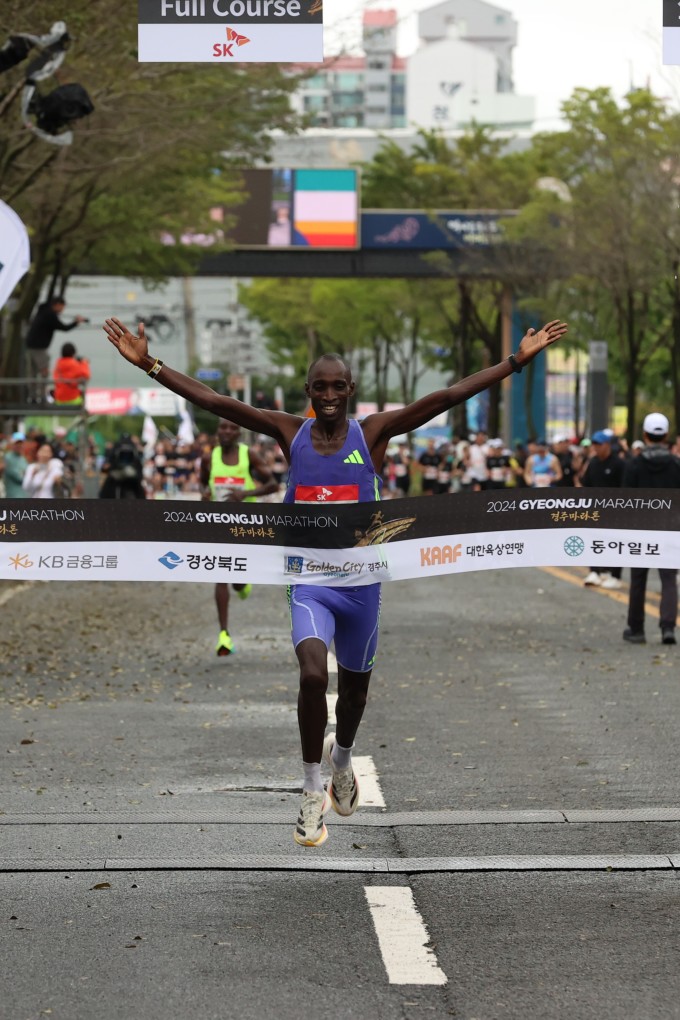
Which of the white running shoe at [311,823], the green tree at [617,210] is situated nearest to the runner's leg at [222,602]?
the white running shoe at [311,823]

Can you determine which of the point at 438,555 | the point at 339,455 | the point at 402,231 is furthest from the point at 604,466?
the point at 402,231

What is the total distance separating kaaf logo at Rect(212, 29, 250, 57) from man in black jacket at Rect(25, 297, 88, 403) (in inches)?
685

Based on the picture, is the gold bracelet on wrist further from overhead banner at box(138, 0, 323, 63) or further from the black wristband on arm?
overhead banner at box(138, 0, 323, 63)

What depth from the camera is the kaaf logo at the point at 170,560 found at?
314 inches

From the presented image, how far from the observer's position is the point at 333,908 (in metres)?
6.59

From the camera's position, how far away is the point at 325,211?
197ft

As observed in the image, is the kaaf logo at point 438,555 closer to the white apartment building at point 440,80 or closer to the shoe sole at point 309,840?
the shoe sole at point 309,840

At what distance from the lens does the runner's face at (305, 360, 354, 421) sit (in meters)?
7.19

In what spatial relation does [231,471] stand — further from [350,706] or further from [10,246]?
[350,706]

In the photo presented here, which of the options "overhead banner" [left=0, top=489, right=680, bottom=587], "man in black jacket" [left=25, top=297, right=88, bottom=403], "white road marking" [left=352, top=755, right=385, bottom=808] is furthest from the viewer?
"man in black jacket" [left=25, top=297, right=88, bottom=403]

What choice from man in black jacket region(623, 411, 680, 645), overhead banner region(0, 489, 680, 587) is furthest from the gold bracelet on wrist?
man in black jacket region(623, 411, 680, 645)

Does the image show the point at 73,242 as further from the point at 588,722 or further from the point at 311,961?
the point at 311,961

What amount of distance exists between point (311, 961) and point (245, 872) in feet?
4.39

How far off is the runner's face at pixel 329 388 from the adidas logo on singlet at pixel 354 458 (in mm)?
183
